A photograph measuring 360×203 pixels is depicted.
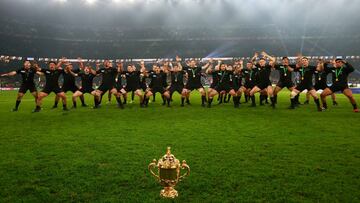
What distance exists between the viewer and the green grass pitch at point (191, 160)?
4.11m

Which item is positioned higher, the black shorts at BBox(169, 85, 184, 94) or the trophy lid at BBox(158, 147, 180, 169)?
the black shorts at BBox(169, 85, 184, 94)

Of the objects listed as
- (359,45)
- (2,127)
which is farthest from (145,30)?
(2,127)

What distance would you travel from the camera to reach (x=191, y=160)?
564 centimetres

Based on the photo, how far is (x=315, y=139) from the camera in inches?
292

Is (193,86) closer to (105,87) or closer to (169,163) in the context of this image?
(105,87)

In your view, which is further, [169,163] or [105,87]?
[105,87]

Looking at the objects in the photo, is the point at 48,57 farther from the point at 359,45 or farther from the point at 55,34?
the point at 359,45

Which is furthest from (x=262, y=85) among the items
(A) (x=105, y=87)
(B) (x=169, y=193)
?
(B) (x=169, y=193)

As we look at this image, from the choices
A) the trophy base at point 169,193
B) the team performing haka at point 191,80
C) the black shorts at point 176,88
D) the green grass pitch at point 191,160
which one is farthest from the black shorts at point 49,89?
the trophy base at point 169,193

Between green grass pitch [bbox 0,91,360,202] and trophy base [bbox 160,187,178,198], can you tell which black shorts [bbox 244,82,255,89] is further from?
trophy base [bbox 160,187,178,198]

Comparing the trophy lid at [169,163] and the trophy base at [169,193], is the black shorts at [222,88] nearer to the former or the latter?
the trophy base at [169,193]

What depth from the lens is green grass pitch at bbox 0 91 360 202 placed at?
162 inches

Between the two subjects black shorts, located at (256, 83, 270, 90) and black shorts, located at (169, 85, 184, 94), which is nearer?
black shorts, located at (256, 83, 270, 90)

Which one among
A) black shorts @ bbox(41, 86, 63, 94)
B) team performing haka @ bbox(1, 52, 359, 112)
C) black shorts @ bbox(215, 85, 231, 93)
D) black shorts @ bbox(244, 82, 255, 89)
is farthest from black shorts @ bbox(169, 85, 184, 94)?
black shorts @ bbox(41, 86, 63, 94)
